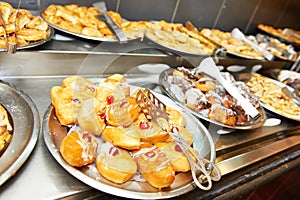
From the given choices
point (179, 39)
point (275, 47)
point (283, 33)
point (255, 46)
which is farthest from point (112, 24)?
point (283, 33)

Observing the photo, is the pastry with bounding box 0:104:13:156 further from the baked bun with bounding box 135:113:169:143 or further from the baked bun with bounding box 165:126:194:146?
the baked bun with bounding box 165:126:194:146

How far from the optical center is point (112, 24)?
1.35 meters

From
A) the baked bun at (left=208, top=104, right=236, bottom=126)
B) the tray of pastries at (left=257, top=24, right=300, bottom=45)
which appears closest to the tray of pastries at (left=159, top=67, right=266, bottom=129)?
the baked bun at (left=208, top=104, right=236, bottom=126)

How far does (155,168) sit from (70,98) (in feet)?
1.14

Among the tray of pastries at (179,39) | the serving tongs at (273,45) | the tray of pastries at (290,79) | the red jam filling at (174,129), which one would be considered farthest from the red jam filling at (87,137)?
the serving tongs at (273,45)

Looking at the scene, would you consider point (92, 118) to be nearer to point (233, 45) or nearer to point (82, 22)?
point (82, 22)

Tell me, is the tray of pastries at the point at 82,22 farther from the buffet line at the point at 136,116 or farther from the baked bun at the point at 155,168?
the baked bun at the point at 155,168

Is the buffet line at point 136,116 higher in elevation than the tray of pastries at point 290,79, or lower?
higher

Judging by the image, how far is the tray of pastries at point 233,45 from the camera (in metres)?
1.76

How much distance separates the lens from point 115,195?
67 cm

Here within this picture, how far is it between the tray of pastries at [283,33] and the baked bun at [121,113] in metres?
2.11

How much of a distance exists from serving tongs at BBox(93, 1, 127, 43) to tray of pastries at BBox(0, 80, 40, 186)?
0.57 meters

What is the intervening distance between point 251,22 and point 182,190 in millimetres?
2132

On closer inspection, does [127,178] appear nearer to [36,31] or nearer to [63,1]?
[36,31]
